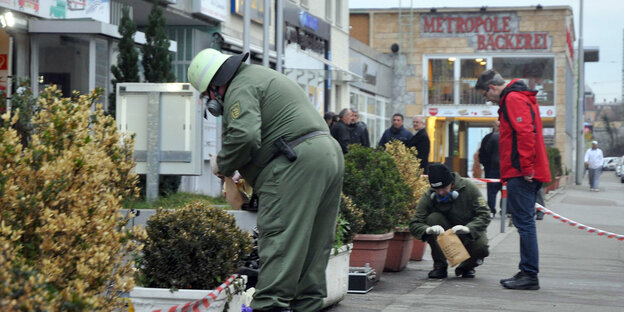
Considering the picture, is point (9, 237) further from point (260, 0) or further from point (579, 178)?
point (579, 178)

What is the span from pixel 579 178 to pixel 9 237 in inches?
1504

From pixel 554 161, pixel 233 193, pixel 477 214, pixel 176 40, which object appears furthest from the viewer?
pixel 554 161

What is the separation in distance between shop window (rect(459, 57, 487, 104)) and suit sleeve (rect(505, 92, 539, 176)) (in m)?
36.0

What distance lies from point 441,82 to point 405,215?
35.2 metres

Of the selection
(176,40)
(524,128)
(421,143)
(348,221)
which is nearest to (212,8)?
(176,40)

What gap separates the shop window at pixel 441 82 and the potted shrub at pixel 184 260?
39634 mm

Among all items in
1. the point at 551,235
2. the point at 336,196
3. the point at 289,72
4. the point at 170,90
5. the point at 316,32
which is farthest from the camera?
the point at 316,32

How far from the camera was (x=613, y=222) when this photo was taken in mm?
17984

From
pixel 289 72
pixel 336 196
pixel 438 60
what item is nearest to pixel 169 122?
pixel 336 196

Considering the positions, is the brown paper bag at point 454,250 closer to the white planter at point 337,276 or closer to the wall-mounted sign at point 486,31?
the white planter at point 337,276

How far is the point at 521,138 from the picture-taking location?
8.10 metres

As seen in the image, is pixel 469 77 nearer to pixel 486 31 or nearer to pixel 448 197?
pixel 486 31

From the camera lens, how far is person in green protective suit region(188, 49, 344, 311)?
4832 millimetres

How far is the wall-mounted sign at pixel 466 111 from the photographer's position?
143 ft
